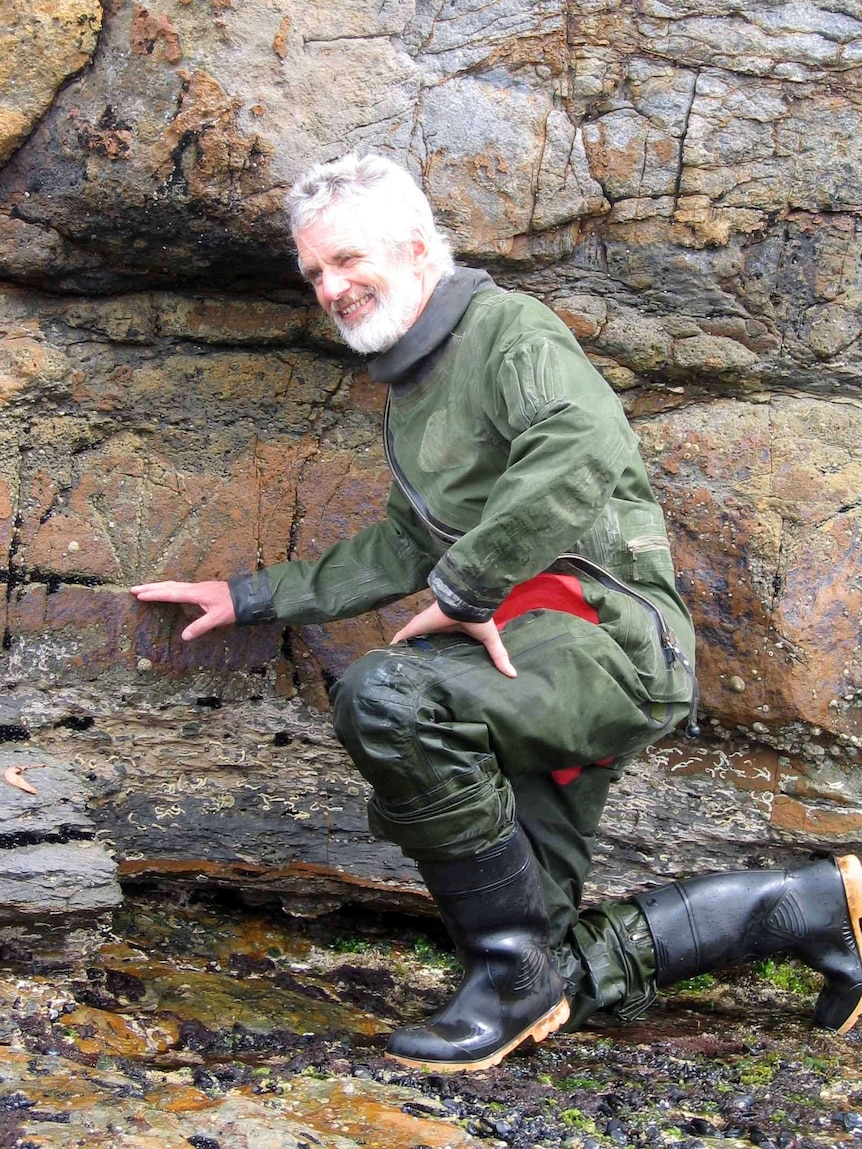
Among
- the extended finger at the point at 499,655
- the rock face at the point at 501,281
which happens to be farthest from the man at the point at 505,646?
the rock face at the point at 501,281

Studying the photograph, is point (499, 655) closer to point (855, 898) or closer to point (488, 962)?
point (488, 962)

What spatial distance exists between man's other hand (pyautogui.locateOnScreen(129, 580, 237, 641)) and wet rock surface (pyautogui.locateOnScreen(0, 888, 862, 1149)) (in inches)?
30.3

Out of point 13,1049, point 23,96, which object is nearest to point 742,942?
point 13,1049

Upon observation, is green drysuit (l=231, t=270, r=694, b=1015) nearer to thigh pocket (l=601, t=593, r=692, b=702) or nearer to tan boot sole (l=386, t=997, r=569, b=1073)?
thigh pocket (l=601, t=593, r=692, b=702)

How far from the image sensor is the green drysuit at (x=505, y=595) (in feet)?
8.09

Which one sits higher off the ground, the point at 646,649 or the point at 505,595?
the point at 505,595

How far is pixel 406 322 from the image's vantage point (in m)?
2.78

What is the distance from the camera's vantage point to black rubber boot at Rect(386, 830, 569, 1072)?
257 cm

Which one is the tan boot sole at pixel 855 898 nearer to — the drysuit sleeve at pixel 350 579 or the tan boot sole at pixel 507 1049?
the tan boot sole at pixel 507 1049

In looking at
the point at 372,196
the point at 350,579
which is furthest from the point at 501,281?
the point at 350,579

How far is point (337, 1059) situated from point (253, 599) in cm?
106

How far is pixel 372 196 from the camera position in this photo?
274 cm

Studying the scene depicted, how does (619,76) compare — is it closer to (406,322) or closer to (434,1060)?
(406,322)

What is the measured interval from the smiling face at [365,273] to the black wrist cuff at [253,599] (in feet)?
2.11
